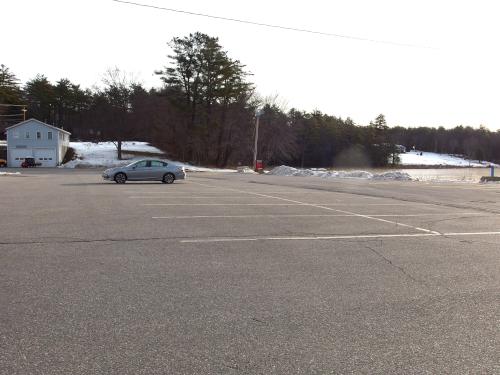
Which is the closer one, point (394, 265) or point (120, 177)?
point (394, 265)

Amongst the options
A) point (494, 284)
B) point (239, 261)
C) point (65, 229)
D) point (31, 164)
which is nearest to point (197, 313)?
point (239, 261)

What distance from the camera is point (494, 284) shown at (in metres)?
6.55

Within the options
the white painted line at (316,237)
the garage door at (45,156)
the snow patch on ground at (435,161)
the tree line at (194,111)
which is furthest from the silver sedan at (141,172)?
the snow patch on ground at (435,161)

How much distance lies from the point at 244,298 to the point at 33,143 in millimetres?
71487

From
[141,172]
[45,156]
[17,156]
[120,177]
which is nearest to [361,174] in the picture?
[141,172]

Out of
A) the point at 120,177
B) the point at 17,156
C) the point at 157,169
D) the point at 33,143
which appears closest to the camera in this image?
the point at 120,177

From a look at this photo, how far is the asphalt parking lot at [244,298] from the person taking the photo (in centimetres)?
404

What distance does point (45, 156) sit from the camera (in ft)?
231

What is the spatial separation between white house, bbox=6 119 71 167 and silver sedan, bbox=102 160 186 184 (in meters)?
46.7

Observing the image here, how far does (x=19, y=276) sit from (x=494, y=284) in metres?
6.31

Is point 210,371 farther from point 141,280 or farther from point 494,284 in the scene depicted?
point 494,284

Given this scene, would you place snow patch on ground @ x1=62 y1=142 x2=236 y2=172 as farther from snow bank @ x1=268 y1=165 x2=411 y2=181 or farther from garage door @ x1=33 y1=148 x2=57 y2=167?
snow bank @ x1=268 y1=165 x2=411 y2=181

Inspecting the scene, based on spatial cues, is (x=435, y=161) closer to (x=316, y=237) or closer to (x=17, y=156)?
(x=17, y=156)

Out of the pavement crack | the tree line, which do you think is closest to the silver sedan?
the pavement crack
